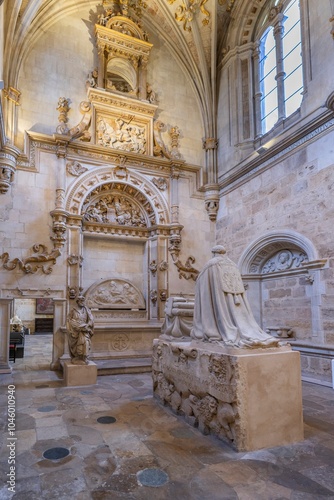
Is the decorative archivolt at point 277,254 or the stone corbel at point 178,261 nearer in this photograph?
the decorative archivolt at point 277,254

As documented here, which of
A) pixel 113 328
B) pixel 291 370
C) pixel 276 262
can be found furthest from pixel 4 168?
pixel 291 370

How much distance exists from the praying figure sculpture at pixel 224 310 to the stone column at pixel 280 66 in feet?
19.7

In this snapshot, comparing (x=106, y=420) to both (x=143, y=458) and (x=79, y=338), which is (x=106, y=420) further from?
(x=79, y=338)

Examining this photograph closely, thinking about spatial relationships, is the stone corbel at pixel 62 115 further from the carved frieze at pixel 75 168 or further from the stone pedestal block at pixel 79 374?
the stone pedestal block at pixel 79 374

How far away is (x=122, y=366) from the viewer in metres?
7.72

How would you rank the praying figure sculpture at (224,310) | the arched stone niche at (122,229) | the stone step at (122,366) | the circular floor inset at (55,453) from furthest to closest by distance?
the arched stone niche at (122,229) < the stone step at (122,366) < the praying figure sculpture at (224,310) < the circular floor inset at (55,453)

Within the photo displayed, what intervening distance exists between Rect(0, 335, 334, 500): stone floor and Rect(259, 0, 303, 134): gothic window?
7.01m

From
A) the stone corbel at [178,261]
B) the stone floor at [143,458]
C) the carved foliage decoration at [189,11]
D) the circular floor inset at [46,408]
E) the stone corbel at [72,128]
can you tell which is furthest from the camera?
the carved foliage decoration at [189,11]

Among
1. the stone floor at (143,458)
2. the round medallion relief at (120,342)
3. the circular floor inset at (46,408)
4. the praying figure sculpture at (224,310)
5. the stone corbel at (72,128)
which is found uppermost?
the stone corbel at (72,128)

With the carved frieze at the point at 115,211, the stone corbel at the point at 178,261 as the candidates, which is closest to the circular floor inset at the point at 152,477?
the stone corbel at the point at 178,261

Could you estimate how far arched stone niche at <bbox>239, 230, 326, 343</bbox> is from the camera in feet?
23.2

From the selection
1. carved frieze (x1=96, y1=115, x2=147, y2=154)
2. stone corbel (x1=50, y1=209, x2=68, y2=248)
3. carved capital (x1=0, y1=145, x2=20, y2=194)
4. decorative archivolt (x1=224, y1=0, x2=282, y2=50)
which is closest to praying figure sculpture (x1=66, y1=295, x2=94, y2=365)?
stone corbel (x1=50, y1=209, x2=68, y2=248)

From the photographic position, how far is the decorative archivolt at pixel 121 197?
32.4ft

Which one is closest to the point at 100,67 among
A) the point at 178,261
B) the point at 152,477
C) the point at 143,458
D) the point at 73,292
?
the point at 178,261
